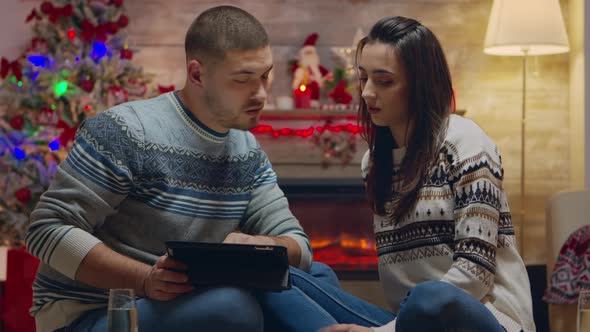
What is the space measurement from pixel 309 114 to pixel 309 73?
207 mm

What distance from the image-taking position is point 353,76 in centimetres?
446

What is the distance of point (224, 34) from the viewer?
1.96 m

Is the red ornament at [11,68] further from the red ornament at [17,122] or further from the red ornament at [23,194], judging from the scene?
the red ornament at [23,194]

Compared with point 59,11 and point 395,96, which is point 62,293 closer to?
point 395,96

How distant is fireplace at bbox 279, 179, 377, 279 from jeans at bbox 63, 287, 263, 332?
2.78m

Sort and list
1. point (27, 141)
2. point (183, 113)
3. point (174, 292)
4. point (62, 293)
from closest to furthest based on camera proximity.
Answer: point (174, 292) → point (62, 293) → point (183, 113) → point (27, 141)

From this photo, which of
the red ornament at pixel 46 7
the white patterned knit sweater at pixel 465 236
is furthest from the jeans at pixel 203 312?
the red ornament at pixel 46 7

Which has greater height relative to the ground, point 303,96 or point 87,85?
point 87,85

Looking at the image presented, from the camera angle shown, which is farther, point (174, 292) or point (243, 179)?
point (243, 179)

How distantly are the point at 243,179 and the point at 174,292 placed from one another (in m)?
0.43

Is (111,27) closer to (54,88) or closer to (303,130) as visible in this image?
(54,88)

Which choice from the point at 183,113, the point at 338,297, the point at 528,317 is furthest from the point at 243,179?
the point at 528,317

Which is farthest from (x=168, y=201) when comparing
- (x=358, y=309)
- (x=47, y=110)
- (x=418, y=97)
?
(x=47, y=110)

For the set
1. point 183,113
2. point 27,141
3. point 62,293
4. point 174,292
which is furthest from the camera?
point 27,141
